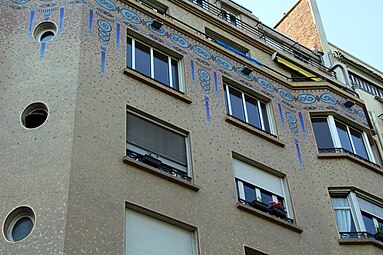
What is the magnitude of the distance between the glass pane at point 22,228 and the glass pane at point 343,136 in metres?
10.6

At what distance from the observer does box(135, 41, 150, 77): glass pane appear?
17406mm

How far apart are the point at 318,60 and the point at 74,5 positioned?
1157cm

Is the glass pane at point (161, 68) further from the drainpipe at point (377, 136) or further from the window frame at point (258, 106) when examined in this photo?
the drainpipe at point (377, 136)

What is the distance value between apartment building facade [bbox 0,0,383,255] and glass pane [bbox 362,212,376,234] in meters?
0.06

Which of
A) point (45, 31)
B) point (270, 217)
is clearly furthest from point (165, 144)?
point (45, 31)

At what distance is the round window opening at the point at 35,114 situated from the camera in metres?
14.7

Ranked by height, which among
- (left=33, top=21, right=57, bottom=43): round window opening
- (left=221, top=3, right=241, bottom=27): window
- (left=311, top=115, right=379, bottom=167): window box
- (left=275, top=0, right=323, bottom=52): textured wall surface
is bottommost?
(left=311, top=115, right=379, bottom=167): window box

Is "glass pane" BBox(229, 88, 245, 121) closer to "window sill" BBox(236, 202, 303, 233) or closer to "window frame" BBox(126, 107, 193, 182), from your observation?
"window frame" BBox(126, 107, 193, 182)

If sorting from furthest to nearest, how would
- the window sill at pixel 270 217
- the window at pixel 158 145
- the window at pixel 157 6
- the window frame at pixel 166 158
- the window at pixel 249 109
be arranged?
the window at pixel 157 6
the window at pixel 249 109
the window sill at pixel 270 217
the window frame at pixel 166 158
the window at pixel 158 145

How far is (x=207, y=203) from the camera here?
1525 cm

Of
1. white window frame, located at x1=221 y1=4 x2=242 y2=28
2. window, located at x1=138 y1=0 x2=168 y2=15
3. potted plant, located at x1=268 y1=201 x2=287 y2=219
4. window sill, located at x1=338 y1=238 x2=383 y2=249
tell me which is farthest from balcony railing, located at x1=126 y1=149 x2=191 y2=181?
white window frame, located at x1=221 y1=4 x2=242 y2=28

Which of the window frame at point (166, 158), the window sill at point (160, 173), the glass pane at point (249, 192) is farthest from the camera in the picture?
the glass pane at point (249, 192)

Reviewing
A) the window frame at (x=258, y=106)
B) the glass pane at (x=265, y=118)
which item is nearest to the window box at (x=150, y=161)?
the window frame at (x=258, y=106)

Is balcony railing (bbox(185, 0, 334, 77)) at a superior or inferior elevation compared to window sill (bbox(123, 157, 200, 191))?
superior
